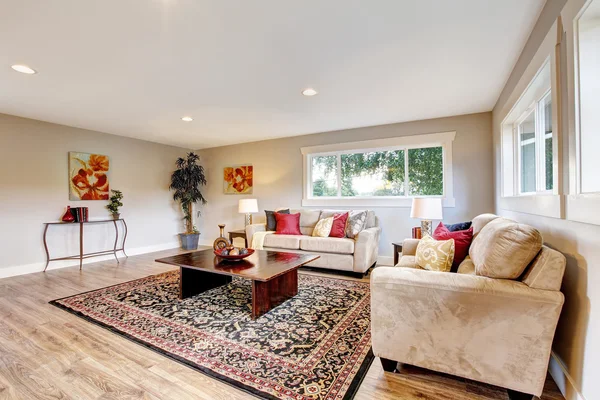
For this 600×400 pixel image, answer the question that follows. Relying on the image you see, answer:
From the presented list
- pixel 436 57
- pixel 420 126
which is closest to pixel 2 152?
pixel 436 57

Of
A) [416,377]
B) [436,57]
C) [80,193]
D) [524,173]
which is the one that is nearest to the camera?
[416,377]

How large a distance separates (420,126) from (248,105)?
2613 mm

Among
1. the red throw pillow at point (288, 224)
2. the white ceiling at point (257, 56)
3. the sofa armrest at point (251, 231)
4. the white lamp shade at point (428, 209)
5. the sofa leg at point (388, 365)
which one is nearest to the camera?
the sofa leg at point (388, 365)

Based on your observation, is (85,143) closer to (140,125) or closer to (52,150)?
(52,150)

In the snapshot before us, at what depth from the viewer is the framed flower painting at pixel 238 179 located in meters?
5.87

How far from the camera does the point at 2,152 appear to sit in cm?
388

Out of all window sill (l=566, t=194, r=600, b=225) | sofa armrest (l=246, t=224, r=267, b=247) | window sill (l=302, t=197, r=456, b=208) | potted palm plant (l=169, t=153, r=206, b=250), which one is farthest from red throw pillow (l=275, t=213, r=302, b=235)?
window sill (l=566, t=194, r=600, b=225)

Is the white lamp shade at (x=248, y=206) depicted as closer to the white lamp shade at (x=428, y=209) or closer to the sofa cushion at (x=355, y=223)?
the sofa cushion at (x=355, y=223)

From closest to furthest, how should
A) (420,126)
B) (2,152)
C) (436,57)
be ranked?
(436,57)
(2,152)
(420,126)

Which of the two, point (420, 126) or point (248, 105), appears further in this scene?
point (420, 126)

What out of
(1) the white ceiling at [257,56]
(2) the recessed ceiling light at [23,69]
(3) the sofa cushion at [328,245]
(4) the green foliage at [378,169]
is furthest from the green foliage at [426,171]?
(2) the recessed ceiling light at [23,69]

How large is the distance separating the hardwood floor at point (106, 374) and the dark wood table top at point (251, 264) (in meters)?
0.79

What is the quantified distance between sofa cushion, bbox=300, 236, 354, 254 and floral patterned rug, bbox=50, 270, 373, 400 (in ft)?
1.80

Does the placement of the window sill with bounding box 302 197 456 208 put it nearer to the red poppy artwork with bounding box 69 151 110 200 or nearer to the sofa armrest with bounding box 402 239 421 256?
the sofa armrest with bounding box 402 239 421 256
